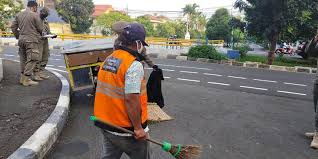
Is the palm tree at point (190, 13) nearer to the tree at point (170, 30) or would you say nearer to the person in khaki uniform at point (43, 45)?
the tree at point (170, 30)

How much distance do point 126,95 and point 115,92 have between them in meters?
0.12

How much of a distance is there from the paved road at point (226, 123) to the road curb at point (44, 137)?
142 mm

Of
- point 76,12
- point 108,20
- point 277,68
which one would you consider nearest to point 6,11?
point 277,68

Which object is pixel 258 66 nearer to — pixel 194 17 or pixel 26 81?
pixel 26 81

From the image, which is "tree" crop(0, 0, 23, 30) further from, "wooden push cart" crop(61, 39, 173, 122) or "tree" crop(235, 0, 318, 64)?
"tree" crop(235, 0, 318, 64)

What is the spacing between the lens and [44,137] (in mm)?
4453

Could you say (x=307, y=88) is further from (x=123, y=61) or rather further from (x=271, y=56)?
(x=123, y=61)

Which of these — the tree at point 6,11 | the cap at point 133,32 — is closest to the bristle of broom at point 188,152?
the cap at point 133,32

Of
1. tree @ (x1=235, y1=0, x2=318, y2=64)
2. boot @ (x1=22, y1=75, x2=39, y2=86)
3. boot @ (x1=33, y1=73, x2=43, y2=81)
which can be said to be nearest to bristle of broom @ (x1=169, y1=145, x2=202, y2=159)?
boot @ (x1=22, y1=75, x2=39, y2=86)

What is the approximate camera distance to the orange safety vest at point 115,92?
9.22 feet

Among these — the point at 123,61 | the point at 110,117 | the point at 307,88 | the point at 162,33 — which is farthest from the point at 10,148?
the point at 162,33

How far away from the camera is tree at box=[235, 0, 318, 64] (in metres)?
16.8

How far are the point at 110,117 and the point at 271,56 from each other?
1674 cm

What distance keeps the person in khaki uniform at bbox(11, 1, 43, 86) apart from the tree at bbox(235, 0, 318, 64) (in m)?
12.3
